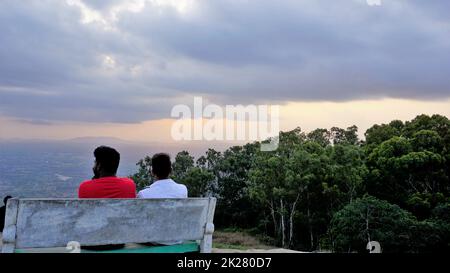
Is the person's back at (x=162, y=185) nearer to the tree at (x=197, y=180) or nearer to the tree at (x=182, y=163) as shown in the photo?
the tree at (x=197, y=180)

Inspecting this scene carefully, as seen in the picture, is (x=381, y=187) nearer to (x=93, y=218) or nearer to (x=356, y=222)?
(x=356, y=222)

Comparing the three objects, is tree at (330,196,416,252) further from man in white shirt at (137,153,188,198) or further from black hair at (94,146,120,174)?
black hair at (94,146,120,174)

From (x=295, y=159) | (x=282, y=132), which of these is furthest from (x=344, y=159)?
(x=282, y=132)

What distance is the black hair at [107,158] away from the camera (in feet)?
12.8

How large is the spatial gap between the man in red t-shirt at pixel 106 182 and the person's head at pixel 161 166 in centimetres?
43

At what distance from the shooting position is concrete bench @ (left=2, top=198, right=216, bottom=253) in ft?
9.80

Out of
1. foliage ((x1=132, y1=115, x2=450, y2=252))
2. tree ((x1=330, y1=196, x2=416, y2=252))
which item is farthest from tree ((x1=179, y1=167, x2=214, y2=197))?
tree ((x1=330, y1=196, x2=416, y2=252))

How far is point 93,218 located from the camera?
3229 mm

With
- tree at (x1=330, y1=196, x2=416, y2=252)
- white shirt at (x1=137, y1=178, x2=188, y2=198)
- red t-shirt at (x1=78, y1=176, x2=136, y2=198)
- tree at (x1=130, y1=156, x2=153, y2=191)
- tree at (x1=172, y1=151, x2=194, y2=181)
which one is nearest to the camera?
red t-shirt at (x1=78, y1=176, x2=136, y2=198)

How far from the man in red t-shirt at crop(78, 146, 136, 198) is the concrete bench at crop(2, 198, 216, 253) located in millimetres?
511

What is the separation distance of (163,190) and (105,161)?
2.22ft
